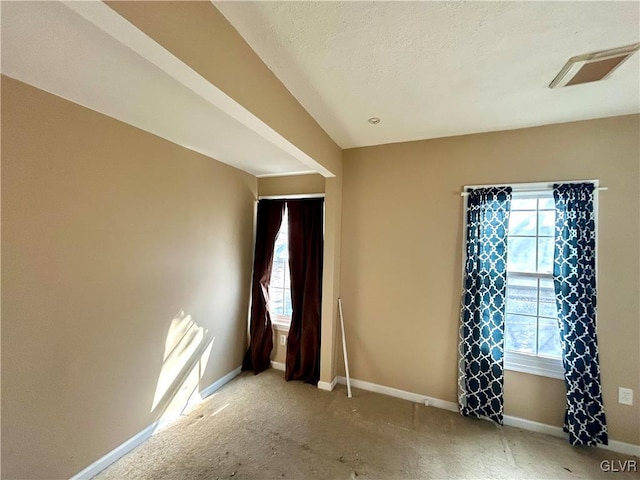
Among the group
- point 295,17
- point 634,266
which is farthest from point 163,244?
point 634,266

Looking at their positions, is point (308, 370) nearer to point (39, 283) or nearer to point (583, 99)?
point (39, 283)

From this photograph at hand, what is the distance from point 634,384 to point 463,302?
4.04ft

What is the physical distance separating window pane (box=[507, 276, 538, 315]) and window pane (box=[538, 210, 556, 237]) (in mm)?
420

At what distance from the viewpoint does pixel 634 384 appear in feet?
6.53

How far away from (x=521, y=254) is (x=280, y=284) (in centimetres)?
255

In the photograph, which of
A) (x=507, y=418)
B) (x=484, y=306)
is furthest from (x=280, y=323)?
(x=507, y=418)

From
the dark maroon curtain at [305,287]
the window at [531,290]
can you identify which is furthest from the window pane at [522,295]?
the dark maroon curtain at [305,287]

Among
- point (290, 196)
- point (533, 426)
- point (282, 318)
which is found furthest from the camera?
point (282, 318)

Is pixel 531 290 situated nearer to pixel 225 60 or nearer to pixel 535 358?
pixel 535 358

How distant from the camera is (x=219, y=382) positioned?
290cm

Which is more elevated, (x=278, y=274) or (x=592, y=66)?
(x=592, y=66)

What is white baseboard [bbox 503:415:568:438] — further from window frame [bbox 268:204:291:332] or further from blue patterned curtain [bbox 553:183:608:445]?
window frame [bbox 268:204:291:332]

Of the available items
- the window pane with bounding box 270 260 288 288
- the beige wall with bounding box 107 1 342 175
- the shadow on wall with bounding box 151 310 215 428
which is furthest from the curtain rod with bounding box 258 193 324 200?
the shadow on wall with bounding box 151 310 215 428

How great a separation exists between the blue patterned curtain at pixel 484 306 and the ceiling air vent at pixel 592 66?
2.79ft
